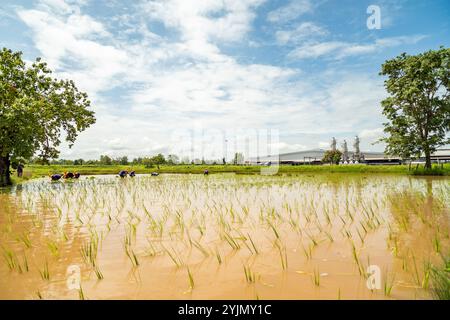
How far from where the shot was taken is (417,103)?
31.4m

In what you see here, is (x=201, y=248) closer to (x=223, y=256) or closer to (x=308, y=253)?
(x=223, y=256)

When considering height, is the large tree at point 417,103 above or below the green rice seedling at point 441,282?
above

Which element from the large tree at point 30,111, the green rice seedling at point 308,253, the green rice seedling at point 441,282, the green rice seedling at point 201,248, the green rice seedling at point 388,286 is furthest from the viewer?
the large tree at point 30,111

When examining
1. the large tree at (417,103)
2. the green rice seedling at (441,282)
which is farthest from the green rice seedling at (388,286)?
the large tree at (417,103)

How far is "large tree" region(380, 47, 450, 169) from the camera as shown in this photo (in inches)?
1177

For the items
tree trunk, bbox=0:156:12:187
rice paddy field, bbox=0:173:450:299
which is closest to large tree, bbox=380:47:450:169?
rice paddy field, bbox=0:173:450:299

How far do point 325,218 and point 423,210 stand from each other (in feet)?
13.2

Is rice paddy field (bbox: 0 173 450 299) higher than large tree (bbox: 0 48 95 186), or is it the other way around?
large tree (bbox: 0 48 95 186)

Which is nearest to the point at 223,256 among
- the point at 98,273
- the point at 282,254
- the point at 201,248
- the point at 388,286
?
the point at 201,248

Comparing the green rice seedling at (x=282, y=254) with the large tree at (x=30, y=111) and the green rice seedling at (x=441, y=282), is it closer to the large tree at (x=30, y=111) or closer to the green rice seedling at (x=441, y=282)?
the green rice seedling at (x=441, y=282)

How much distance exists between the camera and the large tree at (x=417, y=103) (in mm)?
29906

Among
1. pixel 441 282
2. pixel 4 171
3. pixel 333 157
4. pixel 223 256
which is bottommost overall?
pixel 223 256

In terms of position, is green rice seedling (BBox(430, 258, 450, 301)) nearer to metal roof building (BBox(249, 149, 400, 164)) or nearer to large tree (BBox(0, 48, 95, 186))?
large tree (BBox(0, 48, 95, 186))
